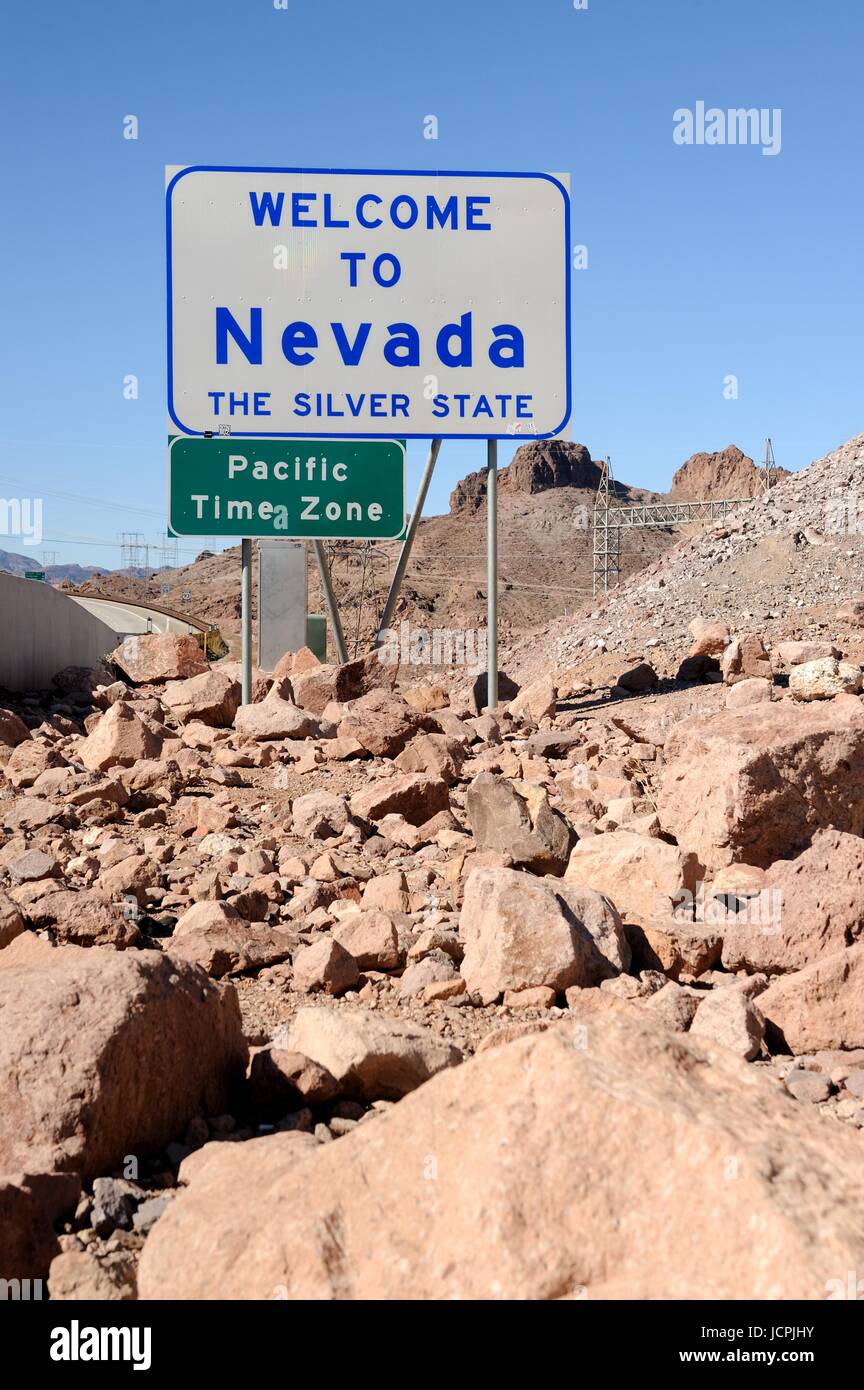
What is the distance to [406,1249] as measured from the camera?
5.90 feet

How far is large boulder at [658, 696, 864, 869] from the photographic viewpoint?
174 inches

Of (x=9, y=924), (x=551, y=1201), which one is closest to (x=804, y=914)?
(x=551, y=1201)

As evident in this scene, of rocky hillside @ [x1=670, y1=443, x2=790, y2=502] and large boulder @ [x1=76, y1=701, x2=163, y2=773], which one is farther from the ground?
rocky hillside @ [x1=670, y1=443, x2=790, y2=502]

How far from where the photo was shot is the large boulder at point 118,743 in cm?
670

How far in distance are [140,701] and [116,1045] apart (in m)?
6.61

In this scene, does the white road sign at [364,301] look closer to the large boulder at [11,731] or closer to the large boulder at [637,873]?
the large boulder at [11,731]

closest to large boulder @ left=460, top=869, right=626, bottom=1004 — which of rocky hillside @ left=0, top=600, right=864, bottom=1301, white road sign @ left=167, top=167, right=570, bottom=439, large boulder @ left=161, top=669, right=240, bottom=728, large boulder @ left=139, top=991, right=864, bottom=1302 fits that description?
rocky hillside @ left=0, top=600, right=864, bottom=1301

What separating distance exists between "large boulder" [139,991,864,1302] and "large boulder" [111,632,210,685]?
28.5 feet

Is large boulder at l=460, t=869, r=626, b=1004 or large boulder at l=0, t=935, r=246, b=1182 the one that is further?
large boulder at l=460, t=869, r=626, b=1004

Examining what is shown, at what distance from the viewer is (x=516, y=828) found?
4.90 meters

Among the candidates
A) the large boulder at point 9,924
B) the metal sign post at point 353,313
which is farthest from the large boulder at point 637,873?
the metal sign post at point 353,313

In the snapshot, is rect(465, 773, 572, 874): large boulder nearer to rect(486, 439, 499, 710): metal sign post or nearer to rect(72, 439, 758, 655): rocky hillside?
rect(486, 439, 499, 710): metal sign post

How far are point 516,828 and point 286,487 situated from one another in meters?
4.89

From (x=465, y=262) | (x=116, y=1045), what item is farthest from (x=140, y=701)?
(x=116, y=1045)
